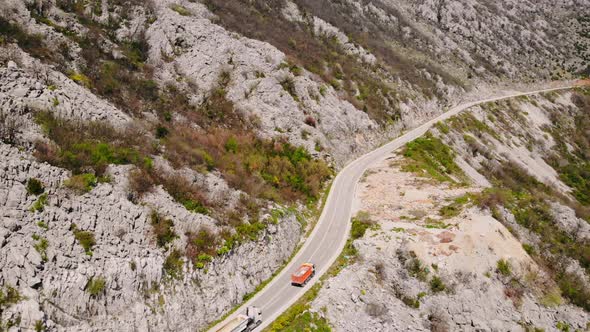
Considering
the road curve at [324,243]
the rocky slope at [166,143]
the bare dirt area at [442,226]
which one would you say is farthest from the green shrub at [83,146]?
the bare dirt area at [442,226]

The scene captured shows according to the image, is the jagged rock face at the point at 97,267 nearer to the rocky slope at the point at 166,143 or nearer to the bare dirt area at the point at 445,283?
the rocky slope at the point at 166,143

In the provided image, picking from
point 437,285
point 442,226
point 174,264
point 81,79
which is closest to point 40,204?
point 174,264

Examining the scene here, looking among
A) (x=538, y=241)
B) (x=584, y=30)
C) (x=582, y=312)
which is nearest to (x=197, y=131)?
(x=538, y=241)

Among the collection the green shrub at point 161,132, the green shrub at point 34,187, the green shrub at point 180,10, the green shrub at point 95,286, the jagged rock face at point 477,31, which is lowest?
the green shrub at point 95,286

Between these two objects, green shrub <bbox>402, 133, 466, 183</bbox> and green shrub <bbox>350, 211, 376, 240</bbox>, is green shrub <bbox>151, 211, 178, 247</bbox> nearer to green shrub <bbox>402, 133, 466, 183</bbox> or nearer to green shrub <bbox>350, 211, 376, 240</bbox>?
green shrub <bbox>350, 211, 376, 240</bbox>

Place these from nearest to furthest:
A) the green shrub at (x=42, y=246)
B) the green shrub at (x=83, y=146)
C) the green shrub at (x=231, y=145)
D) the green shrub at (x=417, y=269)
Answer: the green shrub at (x=42, y=246)
the green shrub at (x=83, y=146)
the green shrub at (x=417, y=269)
the green shrub at (x=231, y=145)
